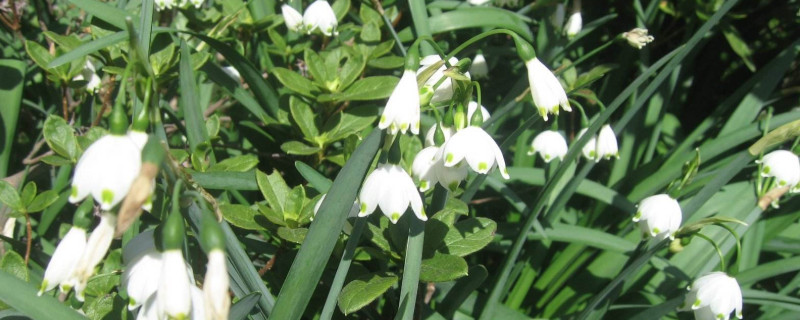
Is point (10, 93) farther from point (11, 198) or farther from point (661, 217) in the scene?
Answer: point (661, 217)

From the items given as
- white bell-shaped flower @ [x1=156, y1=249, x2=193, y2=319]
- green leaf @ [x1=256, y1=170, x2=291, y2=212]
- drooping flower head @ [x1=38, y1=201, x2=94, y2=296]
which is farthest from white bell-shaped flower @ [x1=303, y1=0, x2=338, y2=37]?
white bell-shaped flower @ [x1=156, y1=249, x2=193, y2=319]

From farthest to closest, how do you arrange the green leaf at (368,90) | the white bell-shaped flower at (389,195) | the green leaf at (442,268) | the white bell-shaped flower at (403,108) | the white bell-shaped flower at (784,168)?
the white bell-shaped flower at (784,168) < the green leaf at (368,90) < the green leaf at (442,268) < the white bell-shaped flower at (389,195) < the white bell-shaped flower at (403,108)

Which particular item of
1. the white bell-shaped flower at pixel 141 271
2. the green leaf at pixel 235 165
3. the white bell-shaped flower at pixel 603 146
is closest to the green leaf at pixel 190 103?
the green leaf at pixel 235 165

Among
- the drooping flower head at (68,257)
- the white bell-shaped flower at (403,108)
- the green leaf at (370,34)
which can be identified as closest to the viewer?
the drooping flower head at (68,257)

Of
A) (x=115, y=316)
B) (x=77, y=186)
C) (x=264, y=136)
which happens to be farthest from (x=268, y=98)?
(x=77, y=186)

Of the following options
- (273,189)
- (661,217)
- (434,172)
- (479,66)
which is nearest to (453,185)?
(434,172)

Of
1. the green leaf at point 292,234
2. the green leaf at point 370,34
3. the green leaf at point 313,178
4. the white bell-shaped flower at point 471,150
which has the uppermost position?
the green leaf at point 370,34

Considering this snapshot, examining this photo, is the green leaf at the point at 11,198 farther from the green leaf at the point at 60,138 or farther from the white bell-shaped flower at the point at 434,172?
the white bell-shaped flower at the point at 434,172
